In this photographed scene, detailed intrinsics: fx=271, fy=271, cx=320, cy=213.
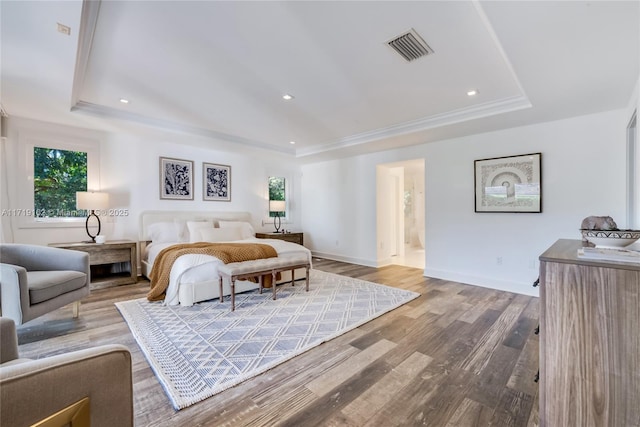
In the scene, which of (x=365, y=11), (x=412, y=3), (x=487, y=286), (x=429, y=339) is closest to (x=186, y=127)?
(x=365, y=11)

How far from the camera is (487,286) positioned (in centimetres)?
416

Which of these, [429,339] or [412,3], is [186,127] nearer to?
[412,3]

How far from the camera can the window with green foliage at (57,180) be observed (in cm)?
391

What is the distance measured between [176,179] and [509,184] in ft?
18.5

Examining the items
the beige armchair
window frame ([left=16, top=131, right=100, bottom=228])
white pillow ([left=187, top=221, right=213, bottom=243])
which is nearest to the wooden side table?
window frame ([left=16, top=131, right=100, bottom=228])

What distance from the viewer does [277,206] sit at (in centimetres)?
633

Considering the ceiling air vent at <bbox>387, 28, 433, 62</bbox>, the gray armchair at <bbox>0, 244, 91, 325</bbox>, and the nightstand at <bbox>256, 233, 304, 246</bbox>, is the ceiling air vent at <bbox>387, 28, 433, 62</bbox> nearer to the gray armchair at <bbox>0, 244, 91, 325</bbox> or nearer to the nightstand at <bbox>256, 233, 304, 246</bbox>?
the gray armchair at <bbox>0, 244, 91, 325</bbox>

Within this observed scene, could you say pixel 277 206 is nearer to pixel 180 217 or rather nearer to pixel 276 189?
pixel 276 189

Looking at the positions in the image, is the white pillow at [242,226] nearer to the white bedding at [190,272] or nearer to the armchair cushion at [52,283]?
the white bedding at [190,272]

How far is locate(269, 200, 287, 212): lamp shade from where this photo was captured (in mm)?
6293

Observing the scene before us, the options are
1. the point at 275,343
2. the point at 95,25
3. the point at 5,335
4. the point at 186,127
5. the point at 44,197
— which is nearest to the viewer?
the point at 5,335

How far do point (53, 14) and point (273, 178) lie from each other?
4.98 meters

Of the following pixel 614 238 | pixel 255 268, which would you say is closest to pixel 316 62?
pixel 255 268

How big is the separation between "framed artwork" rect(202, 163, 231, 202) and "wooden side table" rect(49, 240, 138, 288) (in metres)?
1.73
